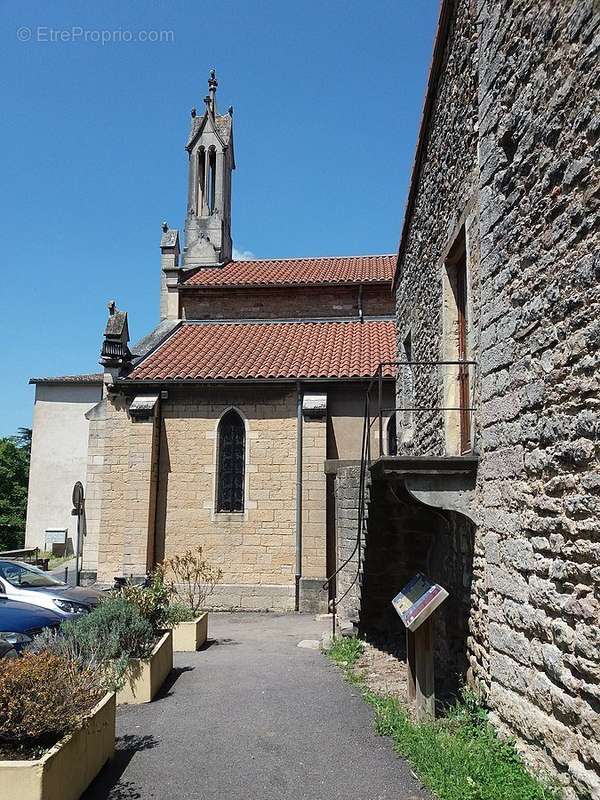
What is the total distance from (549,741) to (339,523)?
22.8 feet

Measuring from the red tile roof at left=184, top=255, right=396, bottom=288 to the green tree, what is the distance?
22.5 meters

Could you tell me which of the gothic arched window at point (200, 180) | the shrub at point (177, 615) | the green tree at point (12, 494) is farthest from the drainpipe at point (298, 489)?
the green tree at point (12, 494)

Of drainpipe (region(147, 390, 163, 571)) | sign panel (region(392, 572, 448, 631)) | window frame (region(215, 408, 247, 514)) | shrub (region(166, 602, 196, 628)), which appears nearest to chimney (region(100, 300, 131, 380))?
drainpipe (region(147, 390, 163, 571))

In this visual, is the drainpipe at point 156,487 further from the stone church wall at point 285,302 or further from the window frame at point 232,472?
the stone church wall at point 285,302

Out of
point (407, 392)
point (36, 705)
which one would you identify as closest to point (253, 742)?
point (36, 705)

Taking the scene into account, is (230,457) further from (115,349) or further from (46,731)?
(46,731)

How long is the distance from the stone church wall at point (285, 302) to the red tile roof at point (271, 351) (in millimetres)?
485

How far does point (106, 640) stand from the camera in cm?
704

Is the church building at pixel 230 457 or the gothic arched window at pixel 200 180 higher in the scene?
the gothic arched window at pixel 200 180

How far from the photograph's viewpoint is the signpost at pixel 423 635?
19.4 feet

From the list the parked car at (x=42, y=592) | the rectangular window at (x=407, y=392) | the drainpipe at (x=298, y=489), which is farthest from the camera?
the drainpipe at (x=298, y=489)

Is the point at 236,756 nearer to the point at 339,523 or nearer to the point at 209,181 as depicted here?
the point at 339,523

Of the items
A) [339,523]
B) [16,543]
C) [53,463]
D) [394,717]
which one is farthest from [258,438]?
[16,543]

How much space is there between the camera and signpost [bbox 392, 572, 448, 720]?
233 inches
